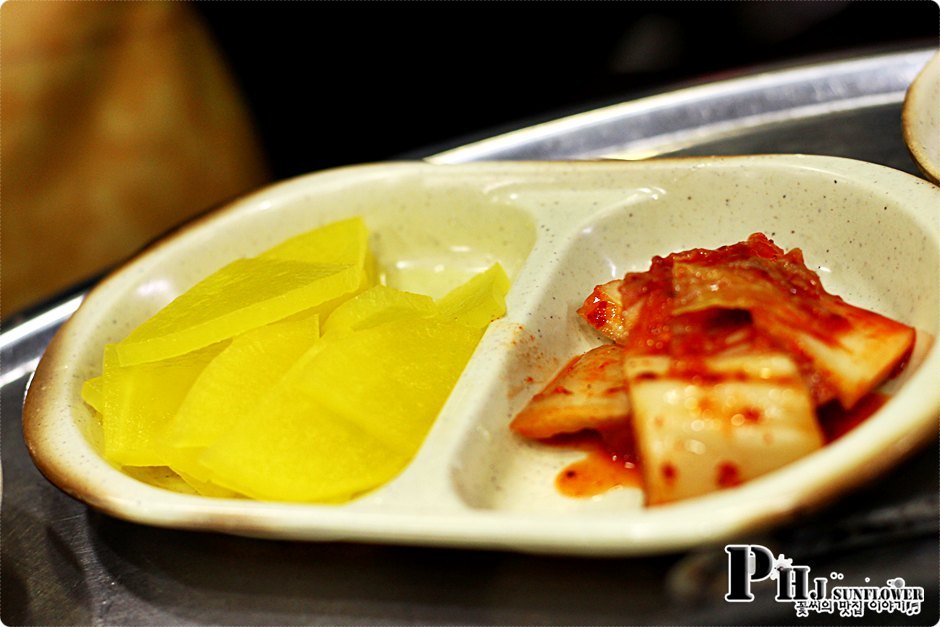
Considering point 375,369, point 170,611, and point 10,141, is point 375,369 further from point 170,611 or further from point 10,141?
point 10,141

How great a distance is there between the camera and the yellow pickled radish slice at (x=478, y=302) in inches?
66.3

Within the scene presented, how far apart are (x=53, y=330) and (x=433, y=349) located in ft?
3.81

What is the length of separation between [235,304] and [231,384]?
22 cm

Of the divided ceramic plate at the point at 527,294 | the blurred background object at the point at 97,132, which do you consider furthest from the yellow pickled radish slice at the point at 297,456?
the blurred background object at the point at 97,132

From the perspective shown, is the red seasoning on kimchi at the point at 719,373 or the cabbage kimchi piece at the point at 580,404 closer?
the red seasoning on kimchi at the point at 719,373

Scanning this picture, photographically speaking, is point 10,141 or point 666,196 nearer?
point 666,196

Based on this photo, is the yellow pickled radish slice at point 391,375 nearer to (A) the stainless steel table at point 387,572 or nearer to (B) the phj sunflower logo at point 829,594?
(A) the stainless steel table at point 387,572

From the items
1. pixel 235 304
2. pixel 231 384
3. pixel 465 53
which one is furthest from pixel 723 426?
pixel 465 53

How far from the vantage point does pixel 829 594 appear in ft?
3.83

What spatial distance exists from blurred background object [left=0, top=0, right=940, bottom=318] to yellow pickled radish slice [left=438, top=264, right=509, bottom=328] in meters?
1.84

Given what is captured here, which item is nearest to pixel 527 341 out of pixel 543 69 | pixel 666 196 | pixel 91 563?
pixel 666 196

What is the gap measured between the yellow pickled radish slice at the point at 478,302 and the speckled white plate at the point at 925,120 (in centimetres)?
82

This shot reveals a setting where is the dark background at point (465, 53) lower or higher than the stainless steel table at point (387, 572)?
higher

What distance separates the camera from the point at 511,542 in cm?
109
